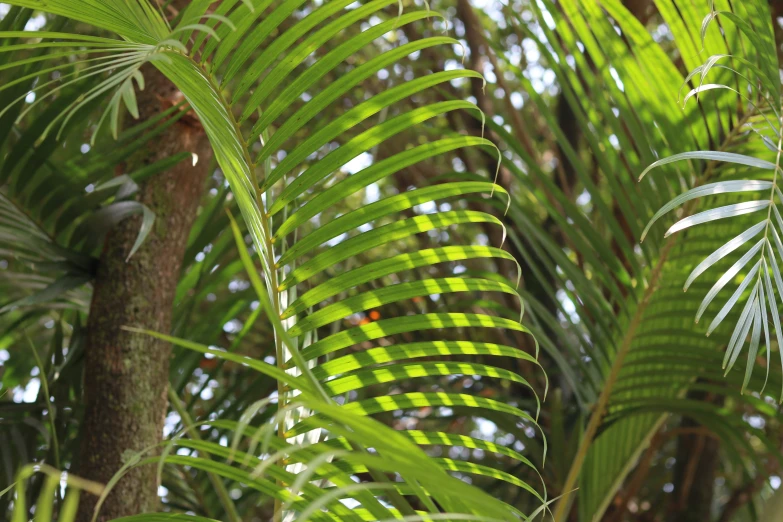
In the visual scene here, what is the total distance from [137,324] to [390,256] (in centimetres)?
39

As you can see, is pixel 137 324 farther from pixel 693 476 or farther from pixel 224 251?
pixel 693 476

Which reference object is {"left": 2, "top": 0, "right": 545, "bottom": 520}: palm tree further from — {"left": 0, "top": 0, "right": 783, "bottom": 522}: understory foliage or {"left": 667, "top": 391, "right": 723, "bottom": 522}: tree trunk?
{"left": 667, "top": 391, "right": 723, "bottom": 522}: tree trunk

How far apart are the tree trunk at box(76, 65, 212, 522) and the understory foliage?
32 mm

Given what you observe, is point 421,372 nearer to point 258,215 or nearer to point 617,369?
point 258,215

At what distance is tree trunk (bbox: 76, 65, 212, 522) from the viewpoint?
90 centimetres

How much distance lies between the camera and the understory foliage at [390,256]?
602 millimetres

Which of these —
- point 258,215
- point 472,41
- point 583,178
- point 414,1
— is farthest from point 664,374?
point 414,1

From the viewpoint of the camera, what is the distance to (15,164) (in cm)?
100

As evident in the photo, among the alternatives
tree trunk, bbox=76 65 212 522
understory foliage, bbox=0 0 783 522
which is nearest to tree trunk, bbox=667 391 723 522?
understory foliage, bbox=0 0 783 522

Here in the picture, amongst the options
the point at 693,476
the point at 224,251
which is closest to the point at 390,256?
the point at 224,251

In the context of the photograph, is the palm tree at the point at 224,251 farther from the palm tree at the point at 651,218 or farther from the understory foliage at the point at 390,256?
the palm tree at the point at 651,218

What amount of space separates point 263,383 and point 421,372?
0.63 m

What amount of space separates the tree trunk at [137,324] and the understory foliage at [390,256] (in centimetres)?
3

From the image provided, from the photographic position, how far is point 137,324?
95cm
